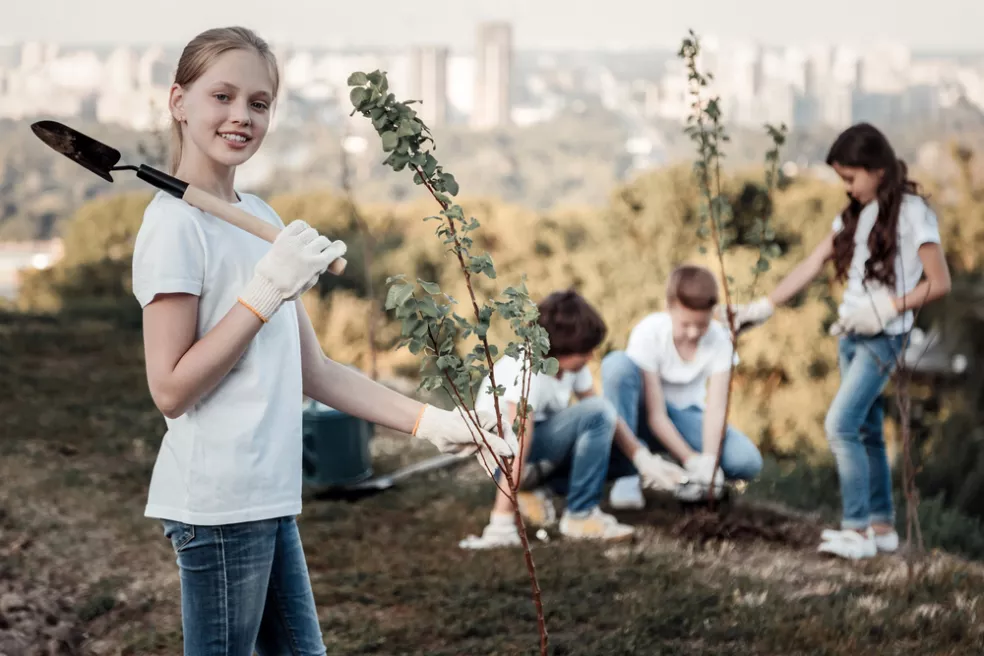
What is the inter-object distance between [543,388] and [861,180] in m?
1.30

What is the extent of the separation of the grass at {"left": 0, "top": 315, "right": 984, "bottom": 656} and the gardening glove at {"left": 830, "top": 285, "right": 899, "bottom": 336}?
790 millimetres

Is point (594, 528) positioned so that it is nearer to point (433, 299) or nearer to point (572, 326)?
point (572, 326)

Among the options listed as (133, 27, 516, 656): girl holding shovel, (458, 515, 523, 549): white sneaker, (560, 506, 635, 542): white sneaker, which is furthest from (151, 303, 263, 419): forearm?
(560, 506, 635, 542): white sneaker

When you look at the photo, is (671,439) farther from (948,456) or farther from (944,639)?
(948,456)

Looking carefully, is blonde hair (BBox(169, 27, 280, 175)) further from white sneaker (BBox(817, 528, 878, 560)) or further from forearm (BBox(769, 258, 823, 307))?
white sneaker (BBox(817, 528, 878, 560))

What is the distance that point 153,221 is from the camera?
1.47 meters

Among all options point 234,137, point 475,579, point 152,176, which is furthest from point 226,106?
point 475,579

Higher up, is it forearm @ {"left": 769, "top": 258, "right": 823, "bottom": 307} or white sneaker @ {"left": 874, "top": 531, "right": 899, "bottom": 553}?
forearm @ {"left": 769, "top": 258, "right": 823, "bottom": 307}

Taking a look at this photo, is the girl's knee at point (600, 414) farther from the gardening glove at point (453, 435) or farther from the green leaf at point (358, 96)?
the green leaf at point (358, 96)

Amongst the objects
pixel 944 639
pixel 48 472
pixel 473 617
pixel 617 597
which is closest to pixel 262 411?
pixel 473 617

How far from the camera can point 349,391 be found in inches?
68.8

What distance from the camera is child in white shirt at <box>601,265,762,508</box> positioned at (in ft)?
12.3

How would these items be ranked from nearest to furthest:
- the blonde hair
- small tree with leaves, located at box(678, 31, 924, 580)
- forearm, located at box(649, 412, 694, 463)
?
the blonde hair, small tree with leaves, located at box(678, 31, 924, 580), forearm, located at box(649, 412, 694, 463)

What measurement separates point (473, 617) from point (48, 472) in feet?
7.67
